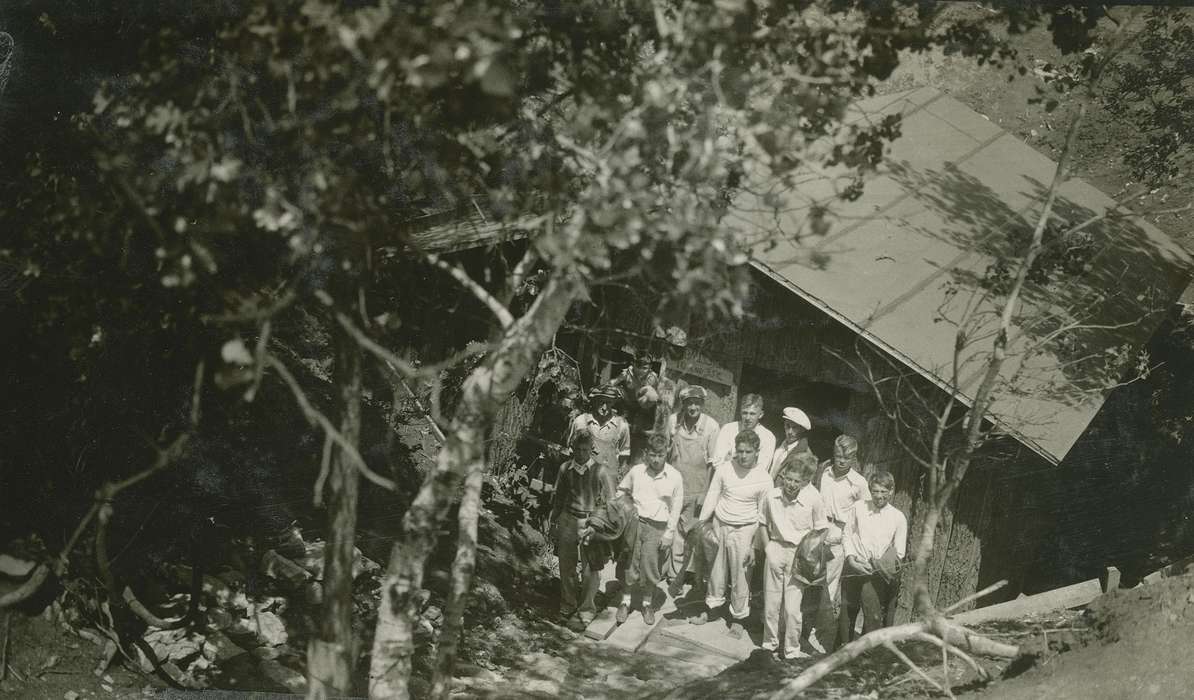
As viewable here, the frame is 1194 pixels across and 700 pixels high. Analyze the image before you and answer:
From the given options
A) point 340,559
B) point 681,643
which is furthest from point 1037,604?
point 340,559

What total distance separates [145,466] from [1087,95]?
23.3 ft

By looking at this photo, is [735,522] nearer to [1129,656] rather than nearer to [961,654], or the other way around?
[961,654]

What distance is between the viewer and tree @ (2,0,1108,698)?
14.5 ft

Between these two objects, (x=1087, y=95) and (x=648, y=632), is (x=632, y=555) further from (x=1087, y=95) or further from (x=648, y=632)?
(x=1087, y=95)

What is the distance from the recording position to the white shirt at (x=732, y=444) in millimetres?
8477

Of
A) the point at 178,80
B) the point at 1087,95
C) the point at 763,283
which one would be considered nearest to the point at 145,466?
the point at 178,80

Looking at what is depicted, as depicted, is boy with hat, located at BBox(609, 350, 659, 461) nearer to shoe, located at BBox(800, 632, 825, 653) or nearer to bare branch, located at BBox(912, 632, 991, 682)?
shoe, located at BBox(800, 632, 825, 653)

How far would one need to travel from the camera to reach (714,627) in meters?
8.38

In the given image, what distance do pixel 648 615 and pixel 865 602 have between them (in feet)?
5.96

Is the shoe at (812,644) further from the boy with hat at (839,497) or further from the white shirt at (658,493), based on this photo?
the white shirt at (658,493)

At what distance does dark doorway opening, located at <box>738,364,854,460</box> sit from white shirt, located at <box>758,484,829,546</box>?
143 cm

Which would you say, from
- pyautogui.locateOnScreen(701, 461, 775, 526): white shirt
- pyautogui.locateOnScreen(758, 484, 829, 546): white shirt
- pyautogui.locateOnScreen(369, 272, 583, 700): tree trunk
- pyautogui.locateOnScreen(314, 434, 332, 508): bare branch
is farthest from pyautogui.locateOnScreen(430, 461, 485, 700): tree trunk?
pyautogui.locateOnScreen(758, 484, 829, 546): white shirt

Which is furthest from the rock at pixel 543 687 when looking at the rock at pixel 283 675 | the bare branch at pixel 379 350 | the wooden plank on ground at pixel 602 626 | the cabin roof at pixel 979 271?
the cabin roof at pixel 979 271

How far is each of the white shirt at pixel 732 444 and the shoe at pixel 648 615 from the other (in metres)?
A: 1.44
